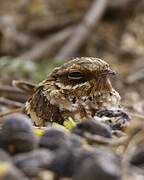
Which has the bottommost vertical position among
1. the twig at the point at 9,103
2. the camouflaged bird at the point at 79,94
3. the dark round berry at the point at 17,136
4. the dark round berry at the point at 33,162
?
the dark round berry at the point at 33,162

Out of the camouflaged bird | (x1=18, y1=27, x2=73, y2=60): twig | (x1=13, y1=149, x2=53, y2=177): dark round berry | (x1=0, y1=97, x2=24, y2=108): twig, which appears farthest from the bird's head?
Answer: (x1=18, y1=27, x2=73, y2=60): twig

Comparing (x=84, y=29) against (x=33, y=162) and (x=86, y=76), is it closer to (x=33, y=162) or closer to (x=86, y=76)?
(x=86, y=76)

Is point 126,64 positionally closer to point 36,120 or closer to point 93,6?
point 93,6

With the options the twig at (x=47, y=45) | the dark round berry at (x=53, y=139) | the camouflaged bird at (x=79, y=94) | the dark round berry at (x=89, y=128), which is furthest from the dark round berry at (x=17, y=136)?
the twig at (x=47, y=45)

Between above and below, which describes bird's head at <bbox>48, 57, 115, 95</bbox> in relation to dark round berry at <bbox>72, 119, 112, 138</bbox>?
above

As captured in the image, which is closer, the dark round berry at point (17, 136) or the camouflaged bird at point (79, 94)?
the dark round berry at point (17, 136)

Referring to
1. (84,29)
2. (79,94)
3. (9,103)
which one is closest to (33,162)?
(79,94)

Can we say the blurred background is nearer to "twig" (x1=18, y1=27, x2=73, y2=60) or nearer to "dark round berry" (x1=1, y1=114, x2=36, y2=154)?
Result: "twig" (x1=18, y1=27, x2=73, y2=60)

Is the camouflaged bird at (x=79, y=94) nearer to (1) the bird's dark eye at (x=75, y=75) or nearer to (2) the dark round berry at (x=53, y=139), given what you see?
(1) the bird's dark eye at (x=75, y=75)
